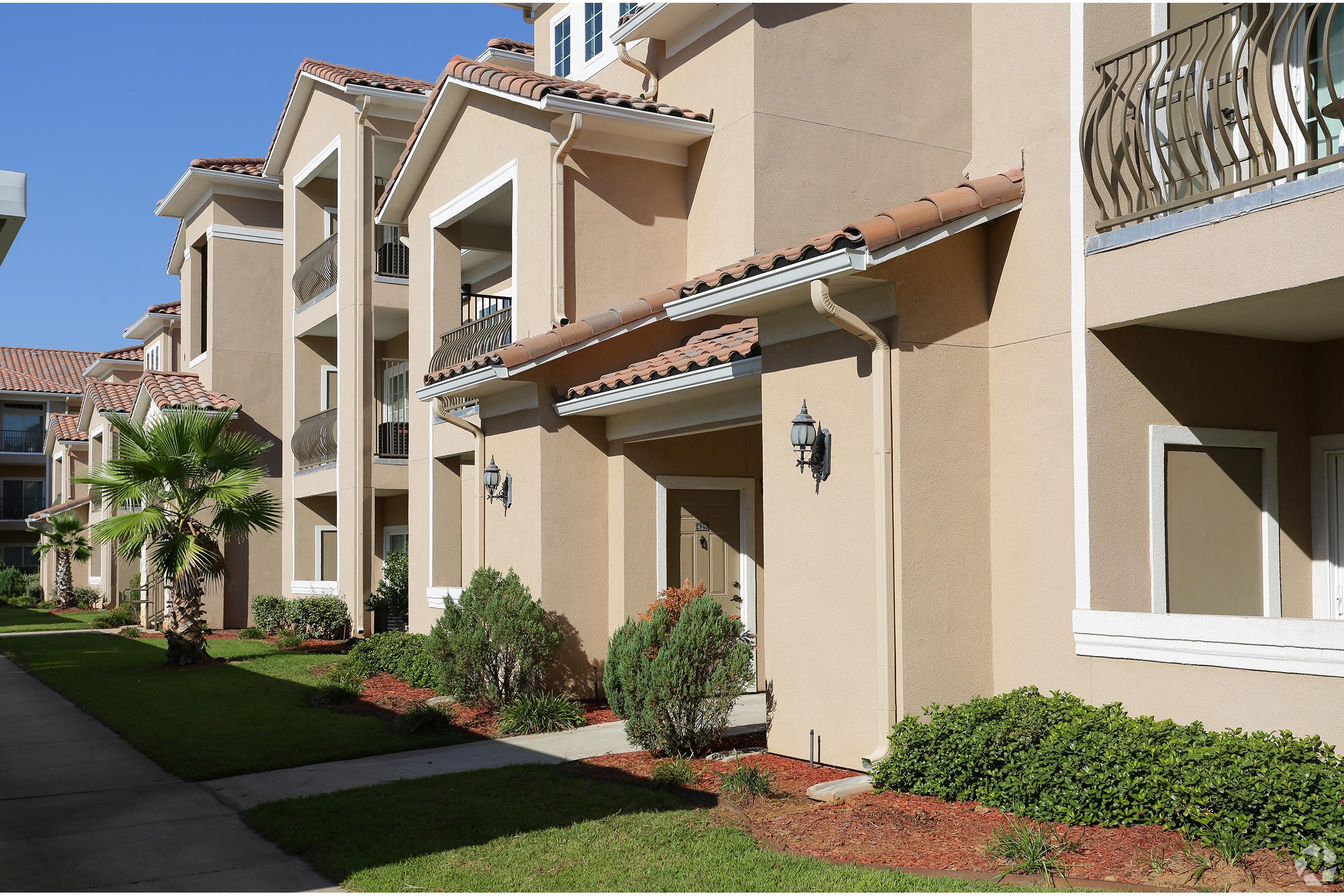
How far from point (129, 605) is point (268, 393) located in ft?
26.9

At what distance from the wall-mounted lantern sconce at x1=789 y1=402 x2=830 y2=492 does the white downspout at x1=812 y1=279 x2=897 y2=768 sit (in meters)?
0.64

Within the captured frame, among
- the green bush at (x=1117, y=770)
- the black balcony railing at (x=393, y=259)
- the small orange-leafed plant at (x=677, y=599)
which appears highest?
the black balcony railing at (x=393, y=259)

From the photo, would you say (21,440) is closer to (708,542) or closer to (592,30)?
(592,30)

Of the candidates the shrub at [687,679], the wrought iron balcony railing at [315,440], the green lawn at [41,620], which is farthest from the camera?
the green lawn at [41,620]

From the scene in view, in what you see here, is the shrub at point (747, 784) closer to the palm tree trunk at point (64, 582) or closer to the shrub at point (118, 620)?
the shrub at point (118, 620)

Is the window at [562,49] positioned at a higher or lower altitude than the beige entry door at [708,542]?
higher

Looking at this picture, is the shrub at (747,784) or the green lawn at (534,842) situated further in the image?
the shrub at (747,784)

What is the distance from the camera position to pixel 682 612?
1010 centimetres

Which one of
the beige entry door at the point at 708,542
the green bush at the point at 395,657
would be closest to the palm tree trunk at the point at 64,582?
the green bush at the point at 395,657

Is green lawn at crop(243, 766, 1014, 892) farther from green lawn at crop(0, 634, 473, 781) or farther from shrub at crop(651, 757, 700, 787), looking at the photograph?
green lawn at crop(0, 634, 473, 781)

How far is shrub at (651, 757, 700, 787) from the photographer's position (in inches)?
354

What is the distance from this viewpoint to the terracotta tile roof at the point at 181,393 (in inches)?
1009

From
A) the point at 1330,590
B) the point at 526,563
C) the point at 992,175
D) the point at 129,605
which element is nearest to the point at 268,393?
the point at 129,605

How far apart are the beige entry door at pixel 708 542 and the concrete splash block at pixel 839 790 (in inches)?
199
